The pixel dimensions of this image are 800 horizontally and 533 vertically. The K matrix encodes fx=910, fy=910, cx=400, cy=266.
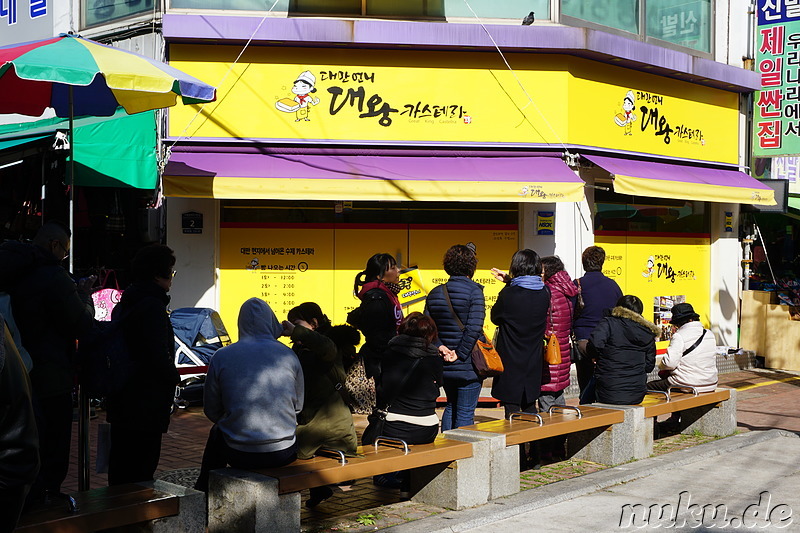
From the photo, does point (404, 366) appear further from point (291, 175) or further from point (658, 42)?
point (658, 42)

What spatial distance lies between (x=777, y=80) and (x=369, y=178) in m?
7.91

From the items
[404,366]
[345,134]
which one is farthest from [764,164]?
[404,366]

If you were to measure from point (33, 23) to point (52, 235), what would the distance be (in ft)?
33.8

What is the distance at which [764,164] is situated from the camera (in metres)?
16.8

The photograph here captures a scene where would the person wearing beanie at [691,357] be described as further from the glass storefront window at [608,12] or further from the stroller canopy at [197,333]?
the glass storefront window at [608,12]

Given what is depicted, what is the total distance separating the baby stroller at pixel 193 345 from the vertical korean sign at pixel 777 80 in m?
9.69

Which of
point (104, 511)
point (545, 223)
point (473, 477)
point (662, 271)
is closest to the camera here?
point (104, 511)

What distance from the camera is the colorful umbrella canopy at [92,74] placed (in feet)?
19.4

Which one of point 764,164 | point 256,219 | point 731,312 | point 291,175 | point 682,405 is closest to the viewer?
point 682,405

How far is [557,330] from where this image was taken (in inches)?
323

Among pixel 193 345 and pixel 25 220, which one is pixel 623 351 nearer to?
pixel 193 345

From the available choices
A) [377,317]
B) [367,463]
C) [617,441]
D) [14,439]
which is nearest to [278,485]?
[367,463]

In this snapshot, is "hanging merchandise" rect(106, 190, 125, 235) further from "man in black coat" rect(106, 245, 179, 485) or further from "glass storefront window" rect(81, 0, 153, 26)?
"man in black coat" rect(106, 245, 179, 485)

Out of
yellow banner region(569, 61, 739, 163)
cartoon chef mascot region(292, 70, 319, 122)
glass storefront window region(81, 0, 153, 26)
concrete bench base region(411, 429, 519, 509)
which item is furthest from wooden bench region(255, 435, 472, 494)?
glass storefront window region(81, 0, 153, 26)
